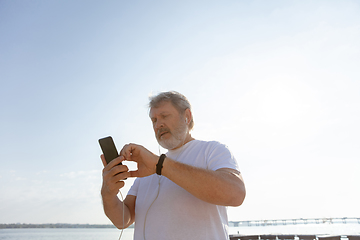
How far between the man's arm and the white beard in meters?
0.55

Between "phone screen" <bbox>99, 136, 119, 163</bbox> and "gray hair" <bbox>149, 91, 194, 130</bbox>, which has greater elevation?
"gray hair" <bbox>149, 91, 194, 130</bbox>

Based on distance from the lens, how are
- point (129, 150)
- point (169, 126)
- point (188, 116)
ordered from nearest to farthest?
point (129, 150), point (169, 126), point (188, 116)

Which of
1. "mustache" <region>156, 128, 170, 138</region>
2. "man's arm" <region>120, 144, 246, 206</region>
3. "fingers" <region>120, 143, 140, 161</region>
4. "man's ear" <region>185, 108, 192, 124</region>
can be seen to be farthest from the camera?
"man's ear" <region>185, 108, 192, 124</region>

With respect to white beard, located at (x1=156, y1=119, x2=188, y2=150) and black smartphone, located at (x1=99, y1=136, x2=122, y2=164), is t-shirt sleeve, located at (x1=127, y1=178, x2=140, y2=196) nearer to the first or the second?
white beard, located at (x1=156, y1=119, x2=188, y2=150)

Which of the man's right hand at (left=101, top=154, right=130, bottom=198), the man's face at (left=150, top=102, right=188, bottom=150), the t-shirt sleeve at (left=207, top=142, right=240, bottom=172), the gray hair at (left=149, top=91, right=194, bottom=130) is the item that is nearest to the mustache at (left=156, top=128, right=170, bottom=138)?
the man's face at (left=150, top=102, right=188, bottom=150)

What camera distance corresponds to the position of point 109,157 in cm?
135

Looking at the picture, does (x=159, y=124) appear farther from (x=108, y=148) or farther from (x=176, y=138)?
(x=108, y=148)

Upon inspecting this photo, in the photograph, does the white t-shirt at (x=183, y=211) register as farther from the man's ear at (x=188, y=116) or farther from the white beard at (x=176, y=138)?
the man's ear at (x=188, y=116)

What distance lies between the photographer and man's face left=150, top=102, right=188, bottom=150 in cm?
172

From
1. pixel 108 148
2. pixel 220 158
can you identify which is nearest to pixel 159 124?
pixel 108 148

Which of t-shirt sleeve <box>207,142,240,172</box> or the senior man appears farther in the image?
t-shirt sleeve <box>207,142,240,172</box>

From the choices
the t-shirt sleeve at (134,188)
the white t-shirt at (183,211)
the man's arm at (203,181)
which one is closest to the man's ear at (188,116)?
the white t-shirt at (183,211)

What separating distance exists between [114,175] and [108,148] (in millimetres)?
163

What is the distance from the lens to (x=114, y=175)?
4.25ft
